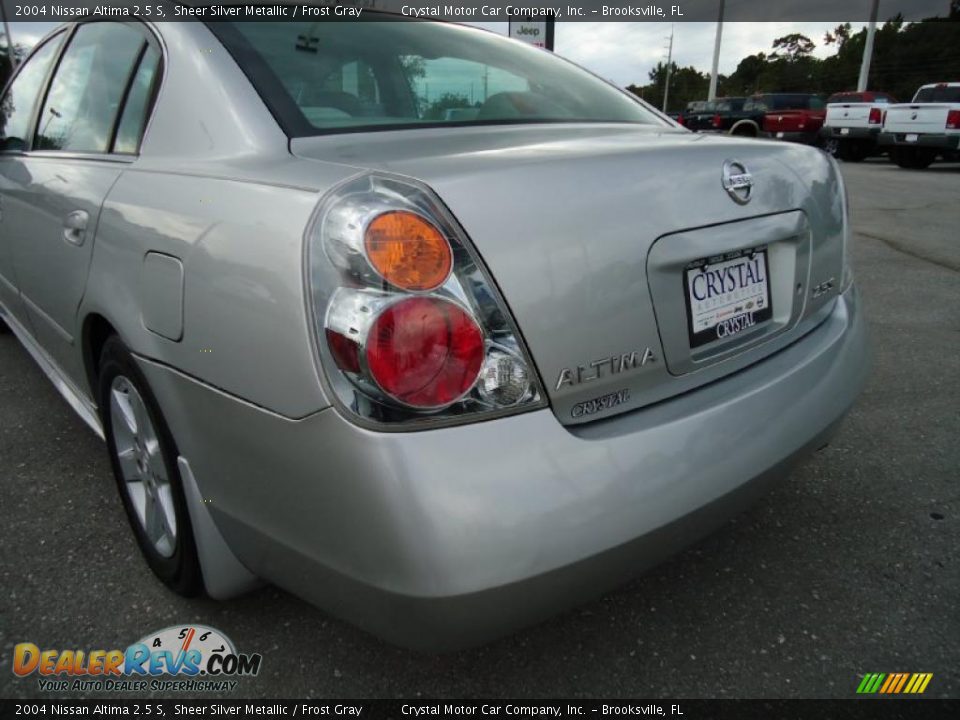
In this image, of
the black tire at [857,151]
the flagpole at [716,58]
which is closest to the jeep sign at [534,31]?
the black tire at [857,151]

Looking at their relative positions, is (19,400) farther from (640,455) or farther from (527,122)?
(640,455)

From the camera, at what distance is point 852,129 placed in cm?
1700

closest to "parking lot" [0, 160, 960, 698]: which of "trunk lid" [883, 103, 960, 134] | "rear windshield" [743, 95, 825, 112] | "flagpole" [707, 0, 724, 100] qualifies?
"trunk lid" [883, 103, 960, 134]

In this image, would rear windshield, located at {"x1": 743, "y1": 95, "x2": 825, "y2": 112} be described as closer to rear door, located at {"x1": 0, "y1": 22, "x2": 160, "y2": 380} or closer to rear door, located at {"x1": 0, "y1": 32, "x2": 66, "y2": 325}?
rear door, located at {"x1": 0, "y1": 32, "x2": 66, "y2": 325}

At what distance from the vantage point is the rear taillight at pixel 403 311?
3.86ft

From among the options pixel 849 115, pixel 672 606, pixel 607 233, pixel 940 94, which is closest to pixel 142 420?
pixel 607 233

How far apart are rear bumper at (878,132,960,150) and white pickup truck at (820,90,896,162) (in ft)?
3.77

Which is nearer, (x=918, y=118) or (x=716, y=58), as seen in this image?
(x=918, y=118)

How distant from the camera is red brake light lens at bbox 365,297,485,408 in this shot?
3.86 feet

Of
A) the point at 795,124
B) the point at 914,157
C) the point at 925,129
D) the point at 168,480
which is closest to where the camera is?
the point at 168,480

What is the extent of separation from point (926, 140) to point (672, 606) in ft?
52.9

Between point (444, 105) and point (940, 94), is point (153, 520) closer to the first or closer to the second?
→ point (444, 105)

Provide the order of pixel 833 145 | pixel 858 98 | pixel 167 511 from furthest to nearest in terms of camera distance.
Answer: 1. pixel 858 98
2. pixel 833 145
3. pixel 167 511

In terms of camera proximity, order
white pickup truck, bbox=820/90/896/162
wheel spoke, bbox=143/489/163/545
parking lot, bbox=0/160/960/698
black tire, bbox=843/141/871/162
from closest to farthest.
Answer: parking lot, bbox=0/160/960/698, wheel spoke, bbox=143/489/163/545, white pickup truck, bbox=820/90/896/162, black tire, bbox=843/141/871/162
